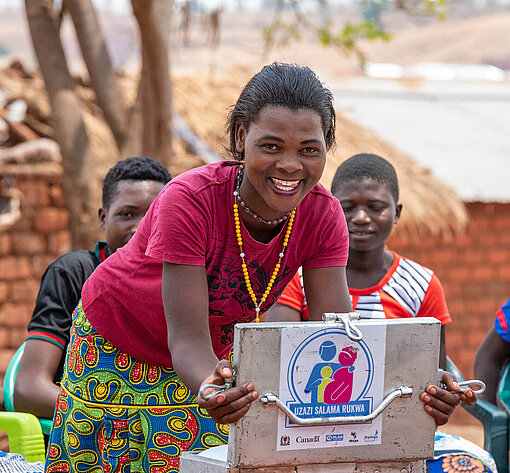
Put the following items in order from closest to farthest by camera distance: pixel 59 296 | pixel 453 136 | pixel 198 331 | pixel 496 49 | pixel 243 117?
pixel 198 331 → pixel 243 117 → pixel 59 296 → pixel 453 136 → pixel 496 49

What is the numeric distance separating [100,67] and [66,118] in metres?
0.45

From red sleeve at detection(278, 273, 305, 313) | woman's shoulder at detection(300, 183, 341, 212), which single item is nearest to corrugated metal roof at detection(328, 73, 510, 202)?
red sleeve at detection(278, 273, 305, 313)

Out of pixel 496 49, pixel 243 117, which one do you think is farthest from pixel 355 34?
pixel 496 49

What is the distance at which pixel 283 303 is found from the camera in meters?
3.18

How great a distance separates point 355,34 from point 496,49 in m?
37.1

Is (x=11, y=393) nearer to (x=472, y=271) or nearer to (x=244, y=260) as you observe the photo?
(x=244, y=260)

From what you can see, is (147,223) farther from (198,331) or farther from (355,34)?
(355,34)

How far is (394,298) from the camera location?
3242 millimetres

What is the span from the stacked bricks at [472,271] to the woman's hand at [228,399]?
6217 millimetres

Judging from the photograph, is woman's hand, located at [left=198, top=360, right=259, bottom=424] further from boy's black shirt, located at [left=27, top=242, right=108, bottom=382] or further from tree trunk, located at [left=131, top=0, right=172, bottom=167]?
tree trunk, located at [left=131, top=0, right=172, bottom=167]

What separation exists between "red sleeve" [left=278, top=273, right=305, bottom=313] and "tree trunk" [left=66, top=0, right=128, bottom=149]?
Result: 2.86m

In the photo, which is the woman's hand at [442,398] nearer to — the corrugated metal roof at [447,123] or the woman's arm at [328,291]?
the woman's arm at [328,291]

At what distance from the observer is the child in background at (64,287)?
3.03 meters

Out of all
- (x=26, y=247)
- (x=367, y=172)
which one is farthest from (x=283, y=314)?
(x=26, y=247)
